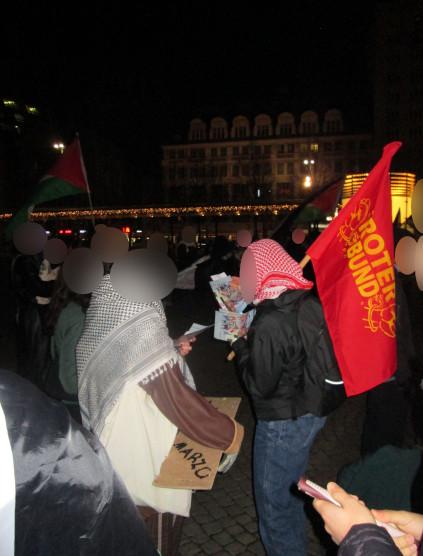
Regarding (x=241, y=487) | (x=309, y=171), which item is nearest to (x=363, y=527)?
(x=241, y=487)

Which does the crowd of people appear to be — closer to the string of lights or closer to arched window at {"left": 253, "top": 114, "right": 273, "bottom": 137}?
the string of lights

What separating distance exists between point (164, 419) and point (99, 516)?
1.00 m

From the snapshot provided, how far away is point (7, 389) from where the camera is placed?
92 cm

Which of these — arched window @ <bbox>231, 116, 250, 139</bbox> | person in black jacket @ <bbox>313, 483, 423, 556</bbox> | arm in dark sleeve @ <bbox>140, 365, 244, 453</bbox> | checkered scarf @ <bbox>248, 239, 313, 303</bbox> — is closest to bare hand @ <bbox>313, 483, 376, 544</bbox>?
person in black jacket @ <bbox>313, 483, 423, 556</bbox>

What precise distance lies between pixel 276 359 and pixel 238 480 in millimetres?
2050

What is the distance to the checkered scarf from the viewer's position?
222 cm

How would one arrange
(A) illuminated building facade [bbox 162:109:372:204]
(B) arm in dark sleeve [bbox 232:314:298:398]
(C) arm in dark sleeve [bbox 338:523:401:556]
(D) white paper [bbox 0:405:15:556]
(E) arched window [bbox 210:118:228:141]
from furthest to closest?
(E) arched window [bbox 210:118:228:141] → (A) illuminated building facade [bbox 162:109:372:204] → (B) arm in dark sleeve [bbox 232:314:298:398] → (C) arm in dark sleeve [bbox 338:523:401:556] → (D) white paper [bbox 0:405:15:556]

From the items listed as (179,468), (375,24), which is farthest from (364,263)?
(375,24)

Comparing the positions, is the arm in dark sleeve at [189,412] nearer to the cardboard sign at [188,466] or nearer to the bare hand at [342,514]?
the cardboard sign at [188,466]

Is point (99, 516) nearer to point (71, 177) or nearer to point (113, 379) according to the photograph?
point (113, 379)

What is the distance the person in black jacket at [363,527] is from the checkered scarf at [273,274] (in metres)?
1.11

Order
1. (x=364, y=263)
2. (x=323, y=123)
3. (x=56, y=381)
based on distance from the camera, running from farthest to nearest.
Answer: (x=323, y=123) → (x=56, y=381) → (x=364, y=263)

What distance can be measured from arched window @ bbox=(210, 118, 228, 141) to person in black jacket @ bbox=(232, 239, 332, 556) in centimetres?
5899

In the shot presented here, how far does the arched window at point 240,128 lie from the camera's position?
191 feet
